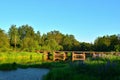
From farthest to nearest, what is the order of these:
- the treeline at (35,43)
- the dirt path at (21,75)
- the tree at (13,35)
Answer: the tree at (13,35), the treeline at (35,43), the dirt path at (21,75)

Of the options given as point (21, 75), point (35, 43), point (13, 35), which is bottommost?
point (21, 75)

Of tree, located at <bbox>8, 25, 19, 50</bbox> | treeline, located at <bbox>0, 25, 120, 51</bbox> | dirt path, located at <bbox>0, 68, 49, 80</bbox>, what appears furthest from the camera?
tree, located at <bbox>8, 25, 19, 50</bbox>

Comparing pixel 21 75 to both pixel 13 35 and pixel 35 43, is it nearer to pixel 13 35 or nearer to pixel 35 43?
pixel 35 43

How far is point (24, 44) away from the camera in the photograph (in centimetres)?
10138

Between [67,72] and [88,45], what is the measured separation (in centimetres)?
8990

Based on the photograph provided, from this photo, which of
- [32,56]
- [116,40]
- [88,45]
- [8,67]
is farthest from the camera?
[88,45]

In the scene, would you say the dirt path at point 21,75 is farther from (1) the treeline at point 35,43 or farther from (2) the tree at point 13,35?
A: (2) the tree at point 13,35

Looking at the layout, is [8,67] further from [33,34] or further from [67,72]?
[33,34]

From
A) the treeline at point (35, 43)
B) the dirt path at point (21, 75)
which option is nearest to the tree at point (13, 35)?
the treeline at point (35, 43)

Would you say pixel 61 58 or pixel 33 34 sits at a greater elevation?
pixel 33 34

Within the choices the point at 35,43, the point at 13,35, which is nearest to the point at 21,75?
the point at 35,43

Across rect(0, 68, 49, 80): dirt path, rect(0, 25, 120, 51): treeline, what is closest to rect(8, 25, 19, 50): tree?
rect(0, 25, 120, 51): treeline

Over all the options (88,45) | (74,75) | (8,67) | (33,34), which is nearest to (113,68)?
(74,75)

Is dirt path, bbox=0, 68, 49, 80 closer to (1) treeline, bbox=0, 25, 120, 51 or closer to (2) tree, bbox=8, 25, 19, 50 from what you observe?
(1) treeline, bbox=0, 25, 120, 51
